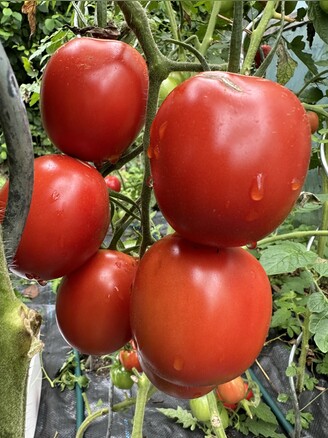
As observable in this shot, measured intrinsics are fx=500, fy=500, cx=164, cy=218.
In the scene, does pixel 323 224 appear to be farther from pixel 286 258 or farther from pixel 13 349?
pixel 13 349

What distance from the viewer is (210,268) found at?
391mm

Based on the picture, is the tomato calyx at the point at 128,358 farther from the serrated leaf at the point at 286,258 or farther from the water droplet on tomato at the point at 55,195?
the water droplet on tomato at the point at 55,195

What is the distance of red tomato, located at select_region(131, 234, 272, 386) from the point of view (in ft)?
1.28

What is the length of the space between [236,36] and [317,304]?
1.79 feet

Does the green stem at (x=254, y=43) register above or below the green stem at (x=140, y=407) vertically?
above

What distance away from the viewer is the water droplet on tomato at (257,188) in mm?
349

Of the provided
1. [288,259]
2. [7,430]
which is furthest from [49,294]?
[7,430]

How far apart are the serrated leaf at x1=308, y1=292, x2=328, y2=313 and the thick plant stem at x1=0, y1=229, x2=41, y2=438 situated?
0.65m

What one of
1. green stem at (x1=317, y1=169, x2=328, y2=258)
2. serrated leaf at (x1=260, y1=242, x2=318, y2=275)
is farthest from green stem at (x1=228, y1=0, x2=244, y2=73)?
green stem at (x1=317, y1=169, x2=328, y2=258)

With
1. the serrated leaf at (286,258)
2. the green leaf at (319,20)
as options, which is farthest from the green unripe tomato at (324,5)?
the serrated leaf at (286,258)

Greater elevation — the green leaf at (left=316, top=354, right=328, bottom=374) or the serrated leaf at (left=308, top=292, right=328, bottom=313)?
the serrated leaf at (left=308, top=292, right=328, bottom=313)

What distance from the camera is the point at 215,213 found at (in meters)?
0.36

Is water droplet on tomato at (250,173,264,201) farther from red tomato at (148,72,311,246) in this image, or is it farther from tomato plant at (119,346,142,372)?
tomato plant at (119,346,142,372)

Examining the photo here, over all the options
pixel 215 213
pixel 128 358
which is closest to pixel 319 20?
pixel 215 213
